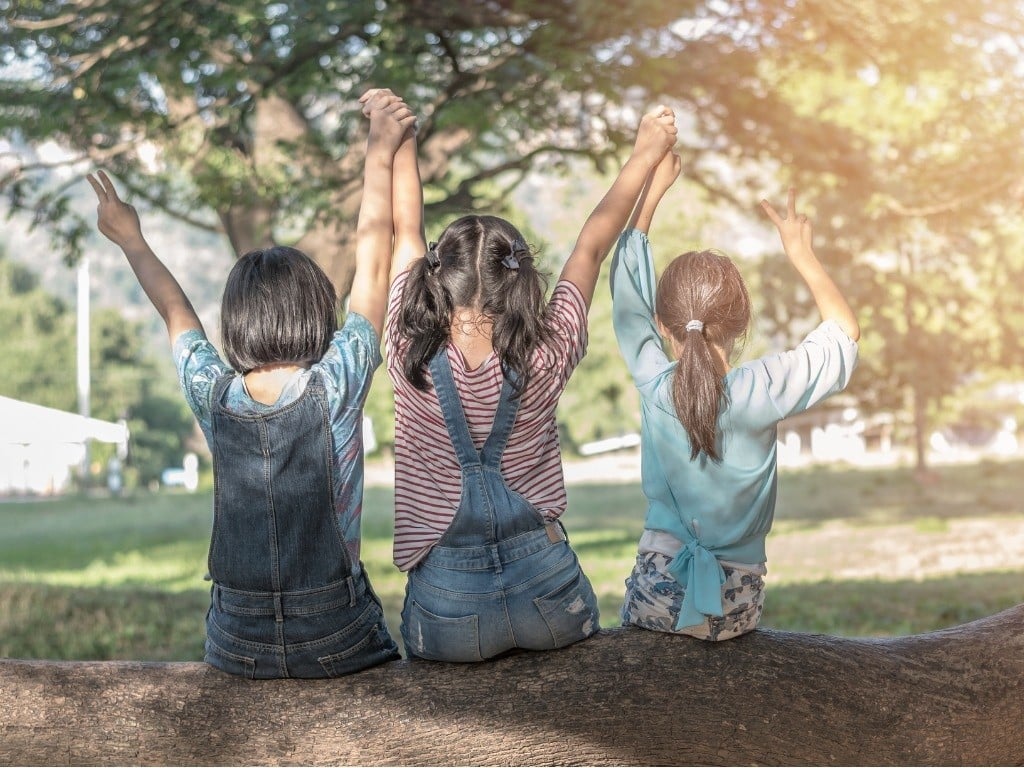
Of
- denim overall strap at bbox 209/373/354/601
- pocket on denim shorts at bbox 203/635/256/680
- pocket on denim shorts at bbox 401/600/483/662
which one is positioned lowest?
pocket on denim shorts at bbox 203/635/256/680

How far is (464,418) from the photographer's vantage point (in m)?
2.81

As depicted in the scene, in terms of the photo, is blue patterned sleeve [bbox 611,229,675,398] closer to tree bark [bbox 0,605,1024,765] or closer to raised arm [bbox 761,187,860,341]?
raised arm [bbox 761,187,860,341]

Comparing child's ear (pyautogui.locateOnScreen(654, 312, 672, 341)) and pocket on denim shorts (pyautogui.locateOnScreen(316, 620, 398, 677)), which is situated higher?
child's ear (pyautogui.locateOnScreen(654, 312, 672, 341))

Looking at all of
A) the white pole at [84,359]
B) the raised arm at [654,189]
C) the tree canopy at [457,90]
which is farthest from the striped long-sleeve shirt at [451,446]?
the white pole at [84,359]

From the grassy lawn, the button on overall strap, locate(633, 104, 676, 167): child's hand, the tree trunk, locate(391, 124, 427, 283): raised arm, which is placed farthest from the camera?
the tree trunk

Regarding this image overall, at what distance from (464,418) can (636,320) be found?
0.51m

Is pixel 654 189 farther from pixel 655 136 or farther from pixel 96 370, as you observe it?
pixel 96 370

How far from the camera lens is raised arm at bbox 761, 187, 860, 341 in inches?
117

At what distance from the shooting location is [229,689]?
119 inches

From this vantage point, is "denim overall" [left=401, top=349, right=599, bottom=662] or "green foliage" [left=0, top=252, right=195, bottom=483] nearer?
"denim overall" [left=401, top=349, right=599, bottom=662]

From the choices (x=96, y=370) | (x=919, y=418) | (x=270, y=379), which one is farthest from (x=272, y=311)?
(x=96, y=370)

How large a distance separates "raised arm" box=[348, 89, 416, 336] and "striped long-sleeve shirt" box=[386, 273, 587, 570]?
12 cm

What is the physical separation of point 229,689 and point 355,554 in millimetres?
472

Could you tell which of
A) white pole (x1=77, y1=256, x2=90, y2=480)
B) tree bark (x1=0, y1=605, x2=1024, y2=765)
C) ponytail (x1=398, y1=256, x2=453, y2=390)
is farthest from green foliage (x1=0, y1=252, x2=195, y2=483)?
ponytail (x1=398, y1=256, x2=453, y2=390)
